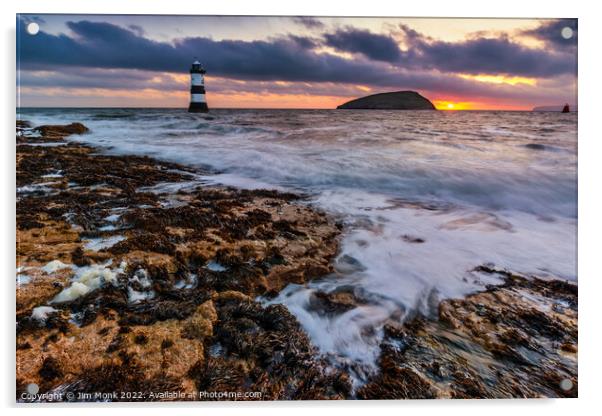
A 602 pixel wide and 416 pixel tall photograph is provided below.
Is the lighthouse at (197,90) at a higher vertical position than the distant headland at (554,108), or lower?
higher

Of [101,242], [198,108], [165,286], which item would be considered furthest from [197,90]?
[165,286]

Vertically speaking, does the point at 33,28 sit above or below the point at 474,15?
below

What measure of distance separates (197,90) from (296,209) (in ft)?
4.44

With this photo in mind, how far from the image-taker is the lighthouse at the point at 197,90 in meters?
2.84

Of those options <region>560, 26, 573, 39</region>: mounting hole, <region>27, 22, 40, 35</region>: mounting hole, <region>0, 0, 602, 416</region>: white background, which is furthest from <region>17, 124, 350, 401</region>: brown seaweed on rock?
<region>560, 26, 573, 39</region>: mounting hole

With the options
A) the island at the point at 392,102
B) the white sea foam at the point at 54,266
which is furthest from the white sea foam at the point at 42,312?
the island at the point at 392,102

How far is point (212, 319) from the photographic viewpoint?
2070mm

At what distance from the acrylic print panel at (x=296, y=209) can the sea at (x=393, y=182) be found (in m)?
0.02

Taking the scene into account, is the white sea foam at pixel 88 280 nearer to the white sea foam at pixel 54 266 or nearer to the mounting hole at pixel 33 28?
the white sea foam at pixel 54 266

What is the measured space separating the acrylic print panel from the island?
0.02 metres

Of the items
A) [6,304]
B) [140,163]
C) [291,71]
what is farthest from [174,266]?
[291,71]

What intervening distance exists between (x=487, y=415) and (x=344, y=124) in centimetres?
277

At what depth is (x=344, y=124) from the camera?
3715mm

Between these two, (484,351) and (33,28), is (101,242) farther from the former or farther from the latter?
(484,351)
